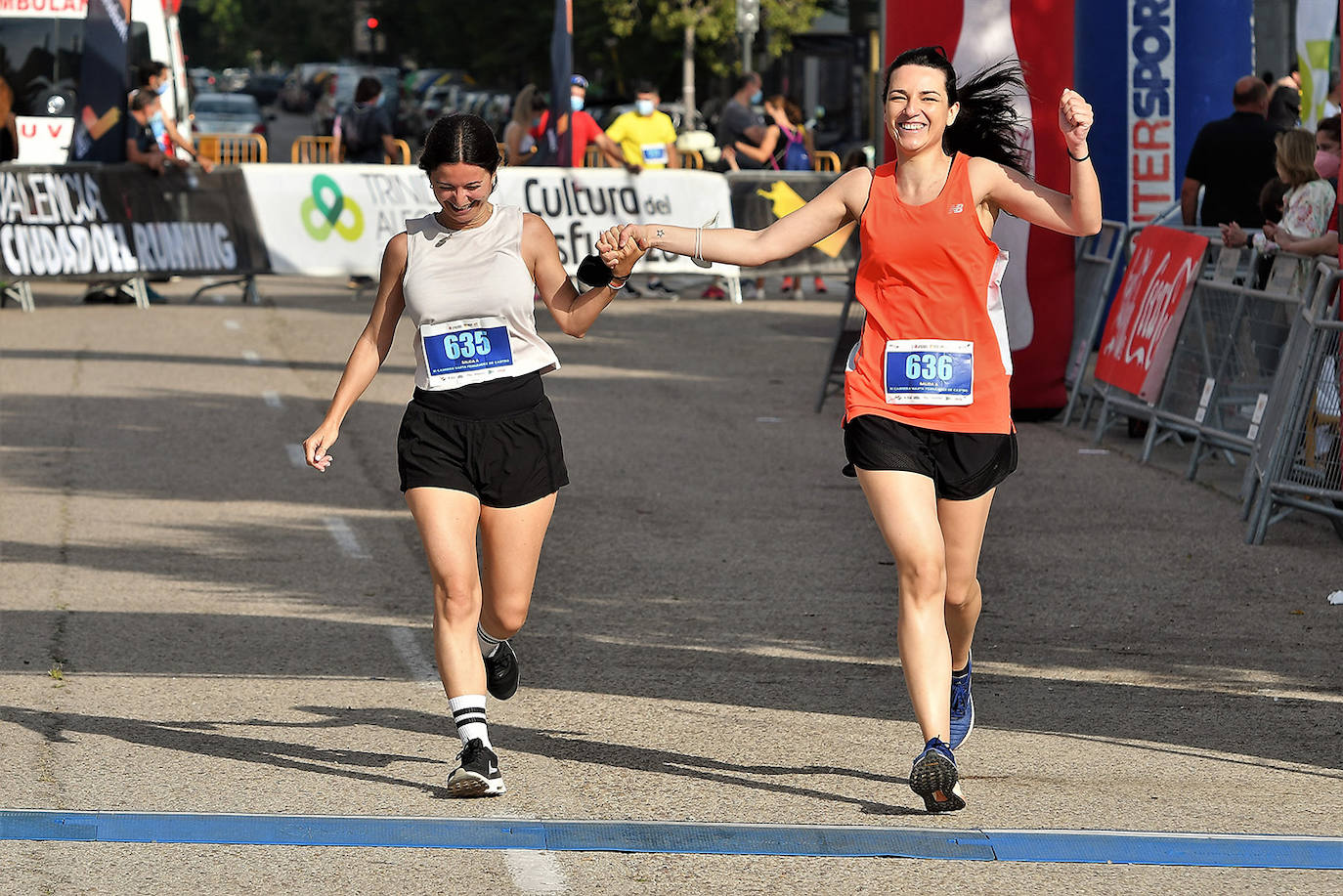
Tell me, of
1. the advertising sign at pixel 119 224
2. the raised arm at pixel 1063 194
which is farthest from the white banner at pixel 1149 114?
the raised arm at pixel 1063 194

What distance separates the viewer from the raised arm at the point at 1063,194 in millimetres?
5559

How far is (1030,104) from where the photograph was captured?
43.7ft

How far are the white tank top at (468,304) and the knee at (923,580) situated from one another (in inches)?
45.4

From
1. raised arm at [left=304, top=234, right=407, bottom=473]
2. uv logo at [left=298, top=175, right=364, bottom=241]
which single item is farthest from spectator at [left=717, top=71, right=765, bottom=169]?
raised arm at [left=304, top=234, right=407, bottom=473]

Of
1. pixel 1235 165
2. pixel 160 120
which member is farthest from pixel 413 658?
pixel 160 120

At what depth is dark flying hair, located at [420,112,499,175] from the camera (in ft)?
19.0

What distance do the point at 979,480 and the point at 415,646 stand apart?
2.74 metres

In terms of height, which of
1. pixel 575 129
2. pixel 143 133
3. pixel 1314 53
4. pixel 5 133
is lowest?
pixel 575 129

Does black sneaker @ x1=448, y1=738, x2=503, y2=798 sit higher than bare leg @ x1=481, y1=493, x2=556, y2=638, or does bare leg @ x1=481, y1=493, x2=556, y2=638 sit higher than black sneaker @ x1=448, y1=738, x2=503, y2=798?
bare leg @ x1=481, y1=493, x2=556, y2=638

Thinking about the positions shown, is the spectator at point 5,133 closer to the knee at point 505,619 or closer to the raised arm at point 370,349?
the raised arm at point 370,349

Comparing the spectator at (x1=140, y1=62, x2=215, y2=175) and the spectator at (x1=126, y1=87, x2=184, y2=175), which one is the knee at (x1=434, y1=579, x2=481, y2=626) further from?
the spectator at (x1=140, y1=62, x2=215, y2=175)

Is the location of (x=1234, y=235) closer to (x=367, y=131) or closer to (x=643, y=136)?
(x=643, y=136)

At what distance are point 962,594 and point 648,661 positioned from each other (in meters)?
1.90

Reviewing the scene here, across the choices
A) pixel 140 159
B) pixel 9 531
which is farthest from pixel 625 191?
pixel 9 531
